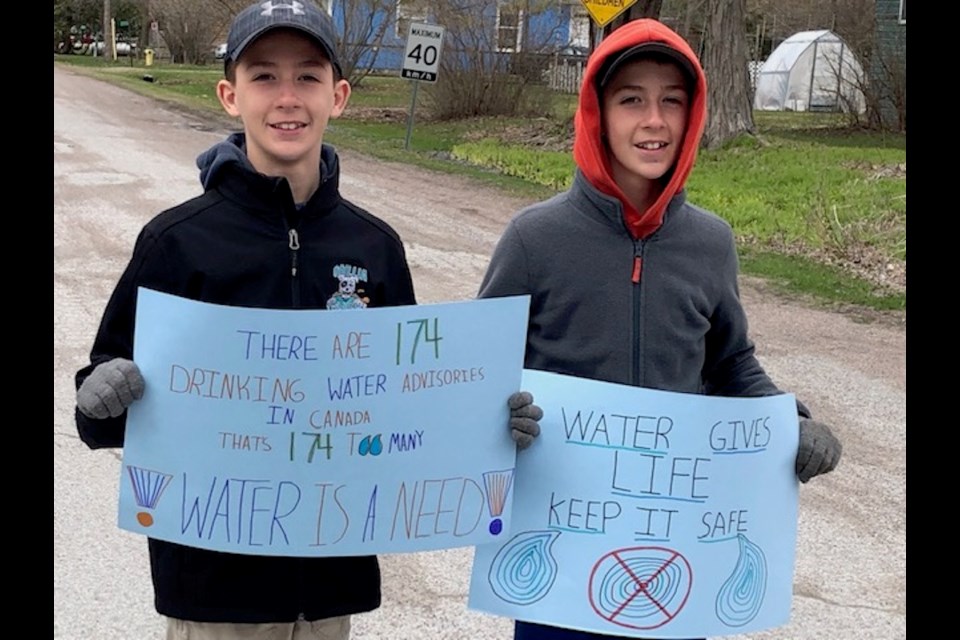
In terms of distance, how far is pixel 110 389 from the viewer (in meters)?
2.13

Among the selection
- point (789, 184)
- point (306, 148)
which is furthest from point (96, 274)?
point (789, 184)

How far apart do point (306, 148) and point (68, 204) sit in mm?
10015

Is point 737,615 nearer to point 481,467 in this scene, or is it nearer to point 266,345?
point 481,467

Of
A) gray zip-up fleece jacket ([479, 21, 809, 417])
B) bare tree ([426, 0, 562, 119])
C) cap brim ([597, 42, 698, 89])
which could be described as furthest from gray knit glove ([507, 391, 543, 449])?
bare tree ([426, 0, 562, 119])

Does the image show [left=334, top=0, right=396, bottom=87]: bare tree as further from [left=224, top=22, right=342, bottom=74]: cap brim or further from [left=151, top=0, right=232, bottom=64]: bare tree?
[left=224, top=22, right=342, bottom=74]: cap brim

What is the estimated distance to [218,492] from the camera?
2.31 m

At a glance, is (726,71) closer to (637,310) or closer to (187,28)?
(637,310)

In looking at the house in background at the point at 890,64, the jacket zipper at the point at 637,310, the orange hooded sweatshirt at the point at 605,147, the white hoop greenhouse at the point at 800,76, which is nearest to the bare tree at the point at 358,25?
the house in background at the point at 890,64

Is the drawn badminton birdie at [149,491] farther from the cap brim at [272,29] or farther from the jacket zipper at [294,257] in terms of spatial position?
the cap brim at [272,29]

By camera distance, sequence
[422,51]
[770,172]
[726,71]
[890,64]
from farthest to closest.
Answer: [890,64] < [422,51] < [726,71] < [770,172]

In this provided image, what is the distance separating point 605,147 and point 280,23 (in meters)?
0.75

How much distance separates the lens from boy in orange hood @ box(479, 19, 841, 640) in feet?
8.08

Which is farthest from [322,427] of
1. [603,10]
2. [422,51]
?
[422,51]
